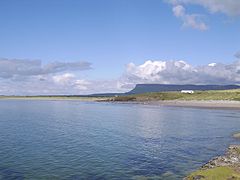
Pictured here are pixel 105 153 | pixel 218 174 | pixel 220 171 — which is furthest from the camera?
pixel 105 153

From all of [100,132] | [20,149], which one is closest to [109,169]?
[20,149]

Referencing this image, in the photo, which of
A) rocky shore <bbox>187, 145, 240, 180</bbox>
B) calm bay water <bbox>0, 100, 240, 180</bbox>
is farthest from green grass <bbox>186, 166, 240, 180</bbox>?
calm bay water <bbox>0, 100, 240, 180</bbox>

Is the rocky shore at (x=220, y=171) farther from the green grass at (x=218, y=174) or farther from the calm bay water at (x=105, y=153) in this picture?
the calm bay water at (x=105, y=153)

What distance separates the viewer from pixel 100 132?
266 ft

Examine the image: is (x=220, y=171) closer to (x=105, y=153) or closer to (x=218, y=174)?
(x=218, y=174)

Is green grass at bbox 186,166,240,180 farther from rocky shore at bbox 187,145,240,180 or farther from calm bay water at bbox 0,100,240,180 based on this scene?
calm bay water at bbox 0,100,240,180

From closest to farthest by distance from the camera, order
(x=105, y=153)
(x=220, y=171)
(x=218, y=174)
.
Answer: (x=218, y=174) → (x=220, y=171) → (x=105, y=153)

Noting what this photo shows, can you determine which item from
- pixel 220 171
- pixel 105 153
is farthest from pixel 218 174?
pixel 105 153

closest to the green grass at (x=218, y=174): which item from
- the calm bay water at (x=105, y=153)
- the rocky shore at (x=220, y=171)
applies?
the rocky shore at (x=220, y=171)

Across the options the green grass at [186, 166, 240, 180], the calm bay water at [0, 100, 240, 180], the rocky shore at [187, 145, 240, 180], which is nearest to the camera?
the green grass at [186, 166, 240, 180]

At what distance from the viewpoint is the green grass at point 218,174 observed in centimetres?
3605

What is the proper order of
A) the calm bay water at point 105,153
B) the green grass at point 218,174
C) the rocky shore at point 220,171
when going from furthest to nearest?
the calm bay water at point 105,153
the rocky shore at point 220,171
the green grass at point 218,174

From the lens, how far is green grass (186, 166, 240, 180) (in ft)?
118

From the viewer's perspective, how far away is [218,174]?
37094 mm
